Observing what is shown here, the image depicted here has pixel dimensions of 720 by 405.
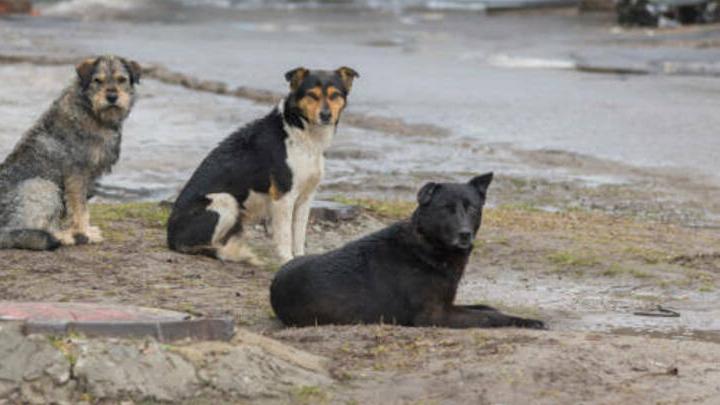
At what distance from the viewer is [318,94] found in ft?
38.9

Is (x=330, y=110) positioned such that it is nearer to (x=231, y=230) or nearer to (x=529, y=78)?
(x=231, y=230)

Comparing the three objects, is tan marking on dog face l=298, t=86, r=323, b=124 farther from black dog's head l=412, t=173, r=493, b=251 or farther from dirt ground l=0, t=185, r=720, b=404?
black dog's head l=412, t=173, r=493, b=251

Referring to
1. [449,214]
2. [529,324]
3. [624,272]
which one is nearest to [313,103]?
[449,214]

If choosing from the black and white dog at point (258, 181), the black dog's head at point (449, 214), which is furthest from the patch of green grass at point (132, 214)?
the black dog's head at point (449, 214)

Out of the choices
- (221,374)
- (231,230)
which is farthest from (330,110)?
(221,374)

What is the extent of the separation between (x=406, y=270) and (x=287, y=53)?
24.9 m

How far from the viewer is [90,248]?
11930 mm

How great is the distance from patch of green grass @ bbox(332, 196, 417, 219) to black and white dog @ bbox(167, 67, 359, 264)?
2054 millimetres

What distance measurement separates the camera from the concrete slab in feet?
24.8

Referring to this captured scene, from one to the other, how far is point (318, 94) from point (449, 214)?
2.56 meters

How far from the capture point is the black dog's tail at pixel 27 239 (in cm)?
1153

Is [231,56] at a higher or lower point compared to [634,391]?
lower

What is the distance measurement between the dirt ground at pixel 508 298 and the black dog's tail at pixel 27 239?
0.09m

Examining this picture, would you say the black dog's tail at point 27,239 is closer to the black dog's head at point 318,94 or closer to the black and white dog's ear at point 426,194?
the black dog's head at point 318,94
